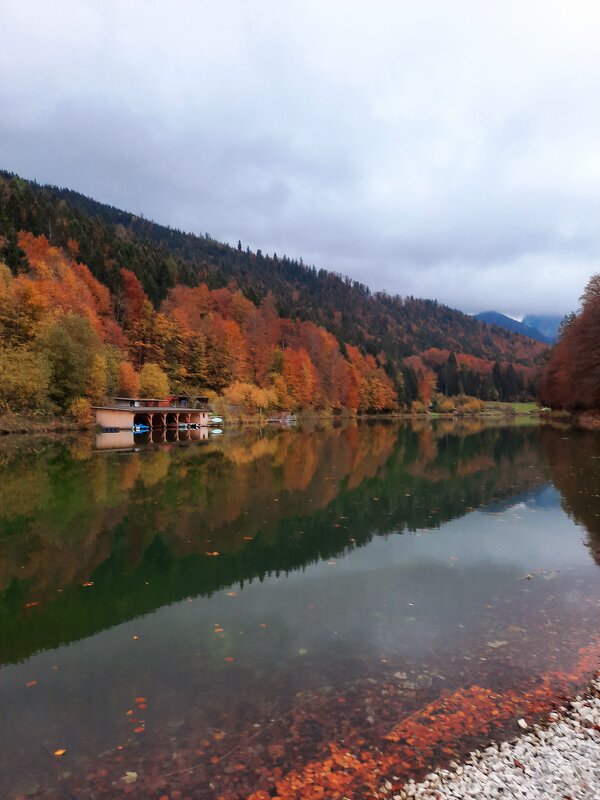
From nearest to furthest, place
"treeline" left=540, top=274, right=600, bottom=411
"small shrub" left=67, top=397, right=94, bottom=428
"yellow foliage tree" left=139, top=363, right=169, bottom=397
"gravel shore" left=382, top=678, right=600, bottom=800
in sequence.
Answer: "gravel shore" left=382, top=678, right=600, bottom=800 → "small shrub" left=67, top=397, right=94, bottom=428 → "treeline" left=540, top=274, right=600, bottom=411 → "yellow foliage tree" left=139, top=363, right=169, bottom=397

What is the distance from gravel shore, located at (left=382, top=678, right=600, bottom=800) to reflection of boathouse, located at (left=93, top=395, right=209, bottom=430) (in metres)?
56.9

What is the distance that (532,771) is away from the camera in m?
4.76

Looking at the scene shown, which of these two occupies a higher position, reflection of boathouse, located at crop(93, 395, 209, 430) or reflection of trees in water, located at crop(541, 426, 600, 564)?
reflection of boathouse, located at crop(93, 395, 209, 430)

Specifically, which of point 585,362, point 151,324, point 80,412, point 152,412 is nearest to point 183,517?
point 80,412

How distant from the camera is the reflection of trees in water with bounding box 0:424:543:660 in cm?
1039

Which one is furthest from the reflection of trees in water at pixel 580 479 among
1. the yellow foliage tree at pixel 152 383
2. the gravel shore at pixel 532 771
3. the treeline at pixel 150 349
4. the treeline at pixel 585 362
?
the yellow foliage tree at pixel 152 383

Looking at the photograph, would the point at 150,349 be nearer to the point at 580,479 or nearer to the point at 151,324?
the point at 151,324

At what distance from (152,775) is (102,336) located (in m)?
75.2

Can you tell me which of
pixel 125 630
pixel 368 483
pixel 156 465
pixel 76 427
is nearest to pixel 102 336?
pixel 76 427

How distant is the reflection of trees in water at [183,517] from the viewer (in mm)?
10391

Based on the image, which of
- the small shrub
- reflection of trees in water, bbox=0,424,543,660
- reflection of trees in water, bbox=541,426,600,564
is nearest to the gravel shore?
reflection of trees in water, bbox=0,424,543,660

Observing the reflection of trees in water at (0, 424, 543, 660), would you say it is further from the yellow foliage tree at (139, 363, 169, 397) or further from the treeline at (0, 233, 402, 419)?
the yellow foliage tree at (139, 363, 169, 397)

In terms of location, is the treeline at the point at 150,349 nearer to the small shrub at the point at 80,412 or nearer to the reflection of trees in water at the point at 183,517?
the small shrub at the point at 80,412

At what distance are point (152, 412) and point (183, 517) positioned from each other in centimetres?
4738
